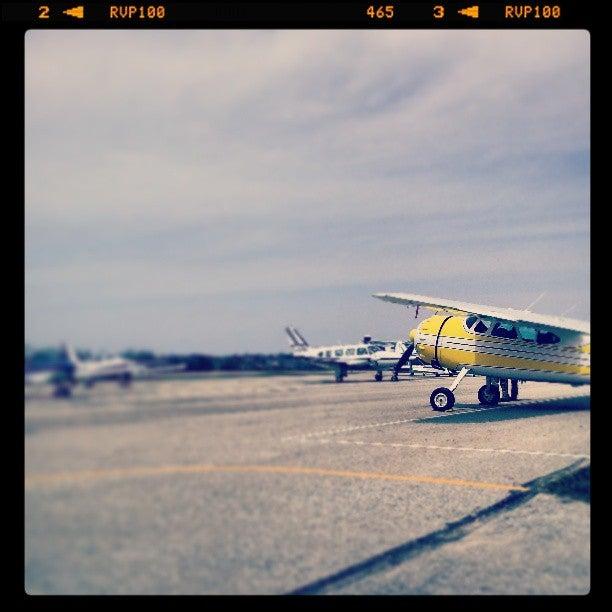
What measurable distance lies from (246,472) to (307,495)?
19.8 inches

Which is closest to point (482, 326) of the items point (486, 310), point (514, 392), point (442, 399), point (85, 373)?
point (514, 392)

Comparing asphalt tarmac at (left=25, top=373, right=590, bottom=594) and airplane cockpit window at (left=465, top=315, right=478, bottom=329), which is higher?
airplane cockpit window at (left=465, top=315, right=478, bottom=329)

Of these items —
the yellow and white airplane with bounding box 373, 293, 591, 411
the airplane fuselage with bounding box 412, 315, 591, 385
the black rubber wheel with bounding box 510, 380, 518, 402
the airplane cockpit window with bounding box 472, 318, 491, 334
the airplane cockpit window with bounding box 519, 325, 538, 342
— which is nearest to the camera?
the yellow and white airplane with bounding box 373, 293, 591, 411

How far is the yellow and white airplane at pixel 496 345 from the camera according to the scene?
127 inches

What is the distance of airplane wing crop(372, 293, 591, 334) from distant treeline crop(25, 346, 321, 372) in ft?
2.55

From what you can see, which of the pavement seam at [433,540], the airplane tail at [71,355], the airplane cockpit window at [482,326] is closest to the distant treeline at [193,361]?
the airplane tail at [71,355]

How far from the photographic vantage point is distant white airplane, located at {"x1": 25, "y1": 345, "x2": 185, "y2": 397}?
93.9 inches

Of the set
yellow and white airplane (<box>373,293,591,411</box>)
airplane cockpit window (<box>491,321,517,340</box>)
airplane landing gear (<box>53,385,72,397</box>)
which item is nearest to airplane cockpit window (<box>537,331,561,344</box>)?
yellow and white airplane (<box>373,293,591,411</box>)

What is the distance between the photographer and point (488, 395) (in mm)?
4641

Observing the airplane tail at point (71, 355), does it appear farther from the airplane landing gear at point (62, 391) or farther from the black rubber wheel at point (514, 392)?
the black rubber wheel at point (514, 392)
